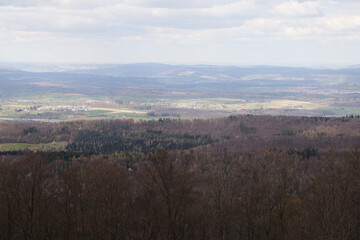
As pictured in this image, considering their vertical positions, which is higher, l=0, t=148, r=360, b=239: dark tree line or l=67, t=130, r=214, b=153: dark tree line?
A: l=0, t=148, r=360, b=239: dark tree line

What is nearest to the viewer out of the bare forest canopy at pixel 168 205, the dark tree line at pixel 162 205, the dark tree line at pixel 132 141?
the bare forest canopy at pixel 168 205

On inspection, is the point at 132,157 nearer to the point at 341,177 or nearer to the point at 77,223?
the point at 77,223

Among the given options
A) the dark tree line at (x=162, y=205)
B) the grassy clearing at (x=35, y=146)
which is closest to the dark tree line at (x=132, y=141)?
the grassy clearing at (x=35, y=146)

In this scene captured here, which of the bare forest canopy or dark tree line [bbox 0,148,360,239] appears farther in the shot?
dark tree line [bbox 0,148,360,239]

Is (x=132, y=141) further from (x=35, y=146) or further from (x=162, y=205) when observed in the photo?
(x=162, y=205)

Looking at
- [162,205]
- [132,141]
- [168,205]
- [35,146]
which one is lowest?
[132,141]

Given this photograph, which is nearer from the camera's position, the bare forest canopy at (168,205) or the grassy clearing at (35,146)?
the bare forest canopy at (168,205)

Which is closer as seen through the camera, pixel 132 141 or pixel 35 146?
pixel 35 146

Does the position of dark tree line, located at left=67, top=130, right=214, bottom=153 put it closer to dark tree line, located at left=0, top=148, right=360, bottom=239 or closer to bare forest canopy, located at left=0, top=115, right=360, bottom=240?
bare forest canopy, located at left=0, top=115, right=360, bottom=240

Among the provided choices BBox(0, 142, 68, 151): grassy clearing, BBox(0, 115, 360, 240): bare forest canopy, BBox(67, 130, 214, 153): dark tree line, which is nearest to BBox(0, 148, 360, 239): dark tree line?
BBox(0, 115, 360, 240): bare forest canopy

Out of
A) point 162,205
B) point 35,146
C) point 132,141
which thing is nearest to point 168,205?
point 162,205

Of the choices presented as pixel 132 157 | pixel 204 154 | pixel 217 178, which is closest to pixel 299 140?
pixel 204 154

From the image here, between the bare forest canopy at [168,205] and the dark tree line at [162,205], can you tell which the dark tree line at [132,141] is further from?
the dark tree line at [162,205]
